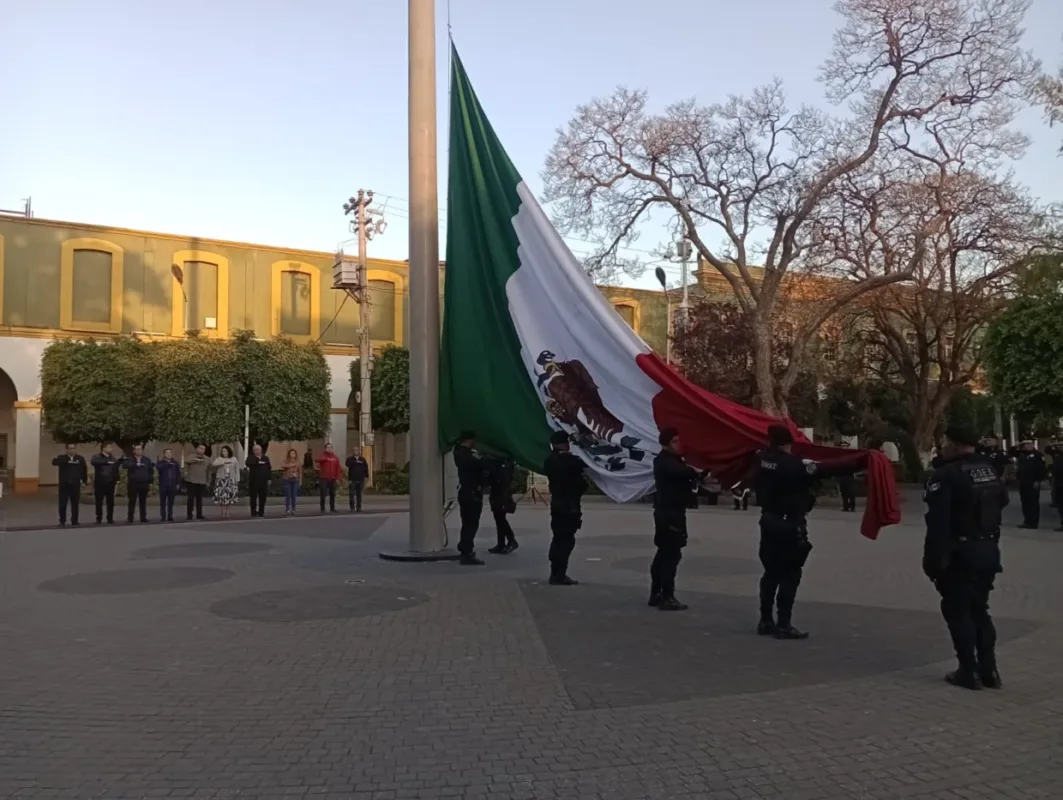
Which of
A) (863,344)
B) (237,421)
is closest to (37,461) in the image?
(237,421)

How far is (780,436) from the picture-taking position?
26.5ft

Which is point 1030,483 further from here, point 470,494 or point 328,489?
point 328,489

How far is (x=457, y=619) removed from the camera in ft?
28.8

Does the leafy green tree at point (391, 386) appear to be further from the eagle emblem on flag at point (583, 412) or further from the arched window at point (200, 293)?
the eagle emblem on flag at point (583, 412)

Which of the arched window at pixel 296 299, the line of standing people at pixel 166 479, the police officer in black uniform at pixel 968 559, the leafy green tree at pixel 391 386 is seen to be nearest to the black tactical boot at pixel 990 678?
the police officer in black uniform at pixel 968 559

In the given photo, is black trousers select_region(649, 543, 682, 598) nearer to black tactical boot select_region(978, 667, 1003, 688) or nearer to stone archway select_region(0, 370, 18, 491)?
black tactical boot select_region(978, 667, 1003, 688)

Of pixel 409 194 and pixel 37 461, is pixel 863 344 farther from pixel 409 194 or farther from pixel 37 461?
pixel 37 461

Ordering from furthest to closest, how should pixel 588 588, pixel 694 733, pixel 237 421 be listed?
pixel 237 421 → pixel 588 588 → pixel 694 733

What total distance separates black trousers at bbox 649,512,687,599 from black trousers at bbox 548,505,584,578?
51.4 inches

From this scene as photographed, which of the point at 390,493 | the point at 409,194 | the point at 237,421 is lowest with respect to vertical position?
the point at 390,493

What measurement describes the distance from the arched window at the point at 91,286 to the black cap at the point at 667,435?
33.9 meters

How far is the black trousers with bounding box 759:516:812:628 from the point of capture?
8000 mm

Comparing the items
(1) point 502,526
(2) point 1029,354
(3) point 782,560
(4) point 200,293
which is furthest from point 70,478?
(4) point 200,293

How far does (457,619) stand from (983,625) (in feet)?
14.7
